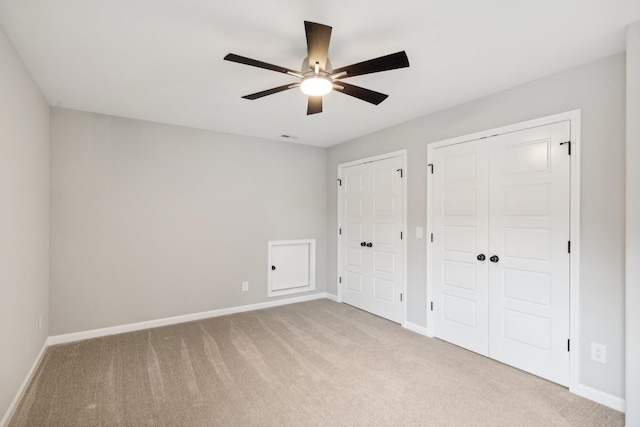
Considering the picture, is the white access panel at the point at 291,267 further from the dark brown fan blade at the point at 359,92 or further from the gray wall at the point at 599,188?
the gray wall at the point at 599,188

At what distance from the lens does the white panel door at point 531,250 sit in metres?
2.53

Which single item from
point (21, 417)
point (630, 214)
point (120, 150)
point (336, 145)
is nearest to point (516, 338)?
point (630, 214)

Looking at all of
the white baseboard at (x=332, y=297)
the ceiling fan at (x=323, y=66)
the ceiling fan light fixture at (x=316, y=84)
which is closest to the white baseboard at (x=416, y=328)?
the white baseboard at (x=332, y=297)

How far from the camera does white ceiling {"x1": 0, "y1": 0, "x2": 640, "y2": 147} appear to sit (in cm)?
180

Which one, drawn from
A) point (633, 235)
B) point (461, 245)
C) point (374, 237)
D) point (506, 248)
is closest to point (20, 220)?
point (374, 237)

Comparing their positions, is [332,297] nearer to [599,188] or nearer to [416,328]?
[416,328]

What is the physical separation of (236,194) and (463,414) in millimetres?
3582

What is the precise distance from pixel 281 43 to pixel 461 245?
2563mm

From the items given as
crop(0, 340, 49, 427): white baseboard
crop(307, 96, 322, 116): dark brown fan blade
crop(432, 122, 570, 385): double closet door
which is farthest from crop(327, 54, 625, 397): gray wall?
crop(0, 340, 49, 427): white baseboard

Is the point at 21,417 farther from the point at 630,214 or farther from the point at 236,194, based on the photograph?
the point at 630,214

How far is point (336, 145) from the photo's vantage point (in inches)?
199

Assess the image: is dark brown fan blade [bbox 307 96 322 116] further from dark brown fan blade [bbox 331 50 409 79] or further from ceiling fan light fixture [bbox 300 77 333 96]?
dark brown fan blade [bbox 331 50 409 79]

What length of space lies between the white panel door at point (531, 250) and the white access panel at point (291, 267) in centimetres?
278

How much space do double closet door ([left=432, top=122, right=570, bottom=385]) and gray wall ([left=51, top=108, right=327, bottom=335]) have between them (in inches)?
95.3
